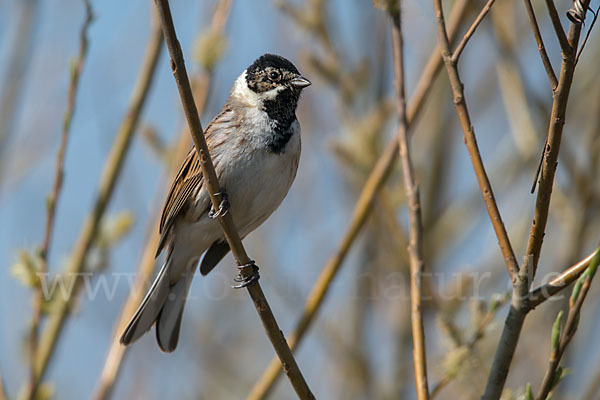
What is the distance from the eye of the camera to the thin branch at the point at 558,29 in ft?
5.49

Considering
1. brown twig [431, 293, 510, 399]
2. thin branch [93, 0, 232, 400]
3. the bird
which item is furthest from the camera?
the bird

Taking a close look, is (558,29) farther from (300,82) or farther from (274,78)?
(274,78)

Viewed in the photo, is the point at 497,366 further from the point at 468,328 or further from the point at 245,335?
the point at 245,335

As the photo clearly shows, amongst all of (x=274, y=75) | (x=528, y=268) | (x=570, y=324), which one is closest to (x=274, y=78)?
(x=274, y=75)

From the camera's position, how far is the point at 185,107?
2033 mm

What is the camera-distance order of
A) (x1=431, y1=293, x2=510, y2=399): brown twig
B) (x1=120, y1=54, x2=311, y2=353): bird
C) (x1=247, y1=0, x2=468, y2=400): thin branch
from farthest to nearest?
1. (x1=120, y1=54, x2=311, y2=353): bird
2. (x1=247, y1=0, x2=468, y2=400): thin branch
3. (x1=431, y1=293, x2=510, y2=399): brown twig

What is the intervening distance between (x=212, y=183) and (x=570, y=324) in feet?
3.85

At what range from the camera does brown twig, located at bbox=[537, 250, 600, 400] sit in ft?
5.13

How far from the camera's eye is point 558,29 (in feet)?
5.51

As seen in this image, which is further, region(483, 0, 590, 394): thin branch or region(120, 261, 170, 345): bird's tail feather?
region(120, 261, 170, 345): bird's tail feather

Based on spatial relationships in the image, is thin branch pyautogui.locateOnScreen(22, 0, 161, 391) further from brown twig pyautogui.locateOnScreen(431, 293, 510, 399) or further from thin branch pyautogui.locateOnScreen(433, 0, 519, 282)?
thin branch pyautogui.locateOnScreen(433, 0, 519, 282)

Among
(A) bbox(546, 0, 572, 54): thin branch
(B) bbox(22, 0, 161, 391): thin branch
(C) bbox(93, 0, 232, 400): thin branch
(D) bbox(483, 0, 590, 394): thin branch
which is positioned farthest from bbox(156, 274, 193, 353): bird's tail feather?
(A) bbox(546, 0, 572, 54): thin branch

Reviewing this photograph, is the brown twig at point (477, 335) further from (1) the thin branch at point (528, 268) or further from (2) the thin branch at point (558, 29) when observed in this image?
(2) the thin branch at point (558, 29)

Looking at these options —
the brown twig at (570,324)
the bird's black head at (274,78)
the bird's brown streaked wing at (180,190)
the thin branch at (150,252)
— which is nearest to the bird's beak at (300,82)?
the bird's black head at (274,78)
